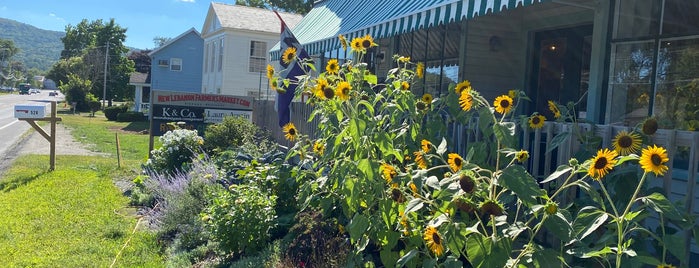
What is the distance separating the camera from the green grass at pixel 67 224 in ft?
19.1

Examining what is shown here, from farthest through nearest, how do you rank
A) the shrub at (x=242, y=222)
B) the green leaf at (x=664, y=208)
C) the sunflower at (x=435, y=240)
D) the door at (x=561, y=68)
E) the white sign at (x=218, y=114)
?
the white sign at (x=218, y=114), the door at (x=561, y=68), the shrub at (x=242, y=222), the sunflower at (x=435, y=240), the green leaf at (x=664, y=208)

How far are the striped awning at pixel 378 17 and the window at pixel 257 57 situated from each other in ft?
50.4

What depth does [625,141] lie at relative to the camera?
295 centimetres

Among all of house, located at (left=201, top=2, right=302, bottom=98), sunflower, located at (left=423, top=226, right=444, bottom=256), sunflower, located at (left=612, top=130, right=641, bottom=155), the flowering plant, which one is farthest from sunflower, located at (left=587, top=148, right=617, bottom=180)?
house, located at (left=201, top=2, right=302, bottom=98)

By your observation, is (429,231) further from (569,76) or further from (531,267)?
(569,76)

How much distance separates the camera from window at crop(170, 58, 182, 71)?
131ft

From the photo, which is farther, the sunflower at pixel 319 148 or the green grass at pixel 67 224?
the green grass at pixel 67 224

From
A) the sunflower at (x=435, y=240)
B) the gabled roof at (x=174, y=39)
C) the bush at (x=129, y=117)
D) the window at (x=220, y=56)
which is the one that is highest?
the gabled roof at (x=174, y=39)

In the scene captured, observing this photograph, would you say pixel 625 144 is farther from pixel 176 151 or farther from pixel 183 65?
pixel 183 65

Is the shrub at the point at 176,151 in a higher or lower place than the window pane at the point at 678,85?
lower

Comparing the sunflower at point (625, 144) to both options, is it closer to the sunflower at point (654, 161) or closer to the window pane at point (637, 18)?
the sunflower at point (654, 161)

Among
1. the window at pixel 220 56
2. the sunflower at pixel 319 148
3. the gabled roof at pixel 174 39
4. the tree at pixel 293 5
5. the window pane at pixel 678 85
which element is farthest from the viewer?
the tree at pixel 293 5

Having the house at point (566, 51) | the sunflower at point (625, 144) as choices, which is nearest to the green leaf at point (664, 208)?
the sunflower at point (625, 144)

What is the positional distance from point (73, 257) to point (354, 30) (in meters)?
4.47
